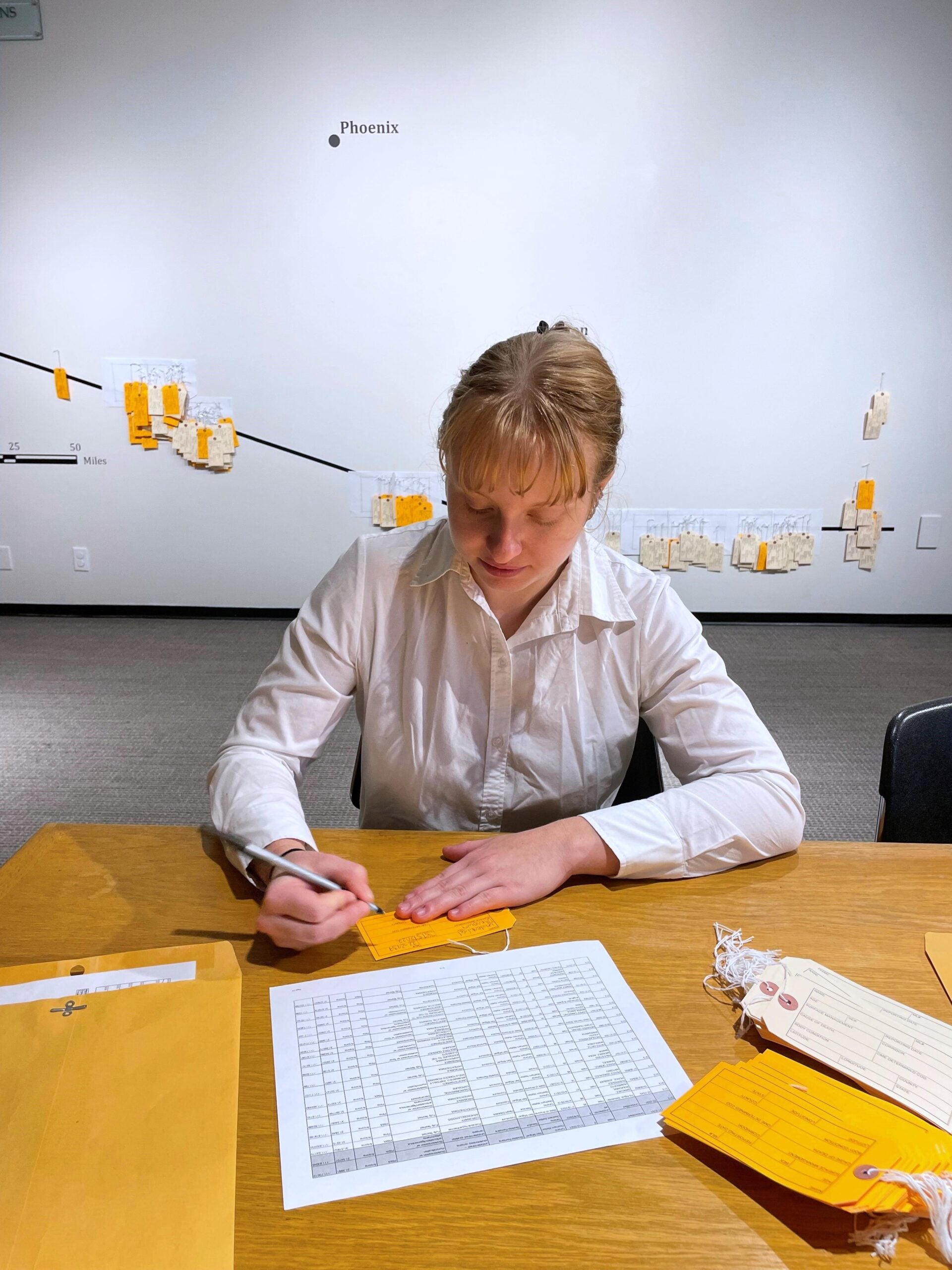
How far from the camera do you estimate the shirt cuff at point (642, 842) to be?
38.1 inches

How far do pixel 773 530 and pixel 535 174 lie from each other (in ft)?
6.30

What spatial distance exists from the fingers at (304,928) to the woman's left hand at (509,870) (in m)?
0.08

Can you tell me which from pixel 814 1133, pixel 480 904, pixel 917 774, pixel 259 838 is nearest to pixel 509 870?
pixel 480 904

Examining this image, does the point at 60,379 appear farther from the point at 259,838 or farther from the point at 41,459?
the point at 259,838

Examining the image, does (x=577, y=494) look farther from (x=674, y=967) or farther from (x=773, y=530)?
(x=773, y=530)

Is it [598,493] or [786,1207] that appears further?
[598,493]

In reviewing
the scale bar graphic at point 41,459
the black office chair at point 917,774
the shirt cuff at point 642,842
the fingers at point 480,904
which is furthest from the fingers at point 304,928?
the scale bar graphic at point 41,459

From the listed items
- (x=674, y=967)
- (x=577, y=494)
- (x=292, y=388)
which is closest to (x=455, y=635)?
(x=577, y=494)

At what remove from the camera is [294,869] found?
86 centimetres

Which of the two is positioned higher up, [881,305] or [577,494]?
[881,305]

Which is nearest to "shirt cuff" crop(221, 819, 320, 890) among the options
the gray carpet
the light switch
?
the gray carpet

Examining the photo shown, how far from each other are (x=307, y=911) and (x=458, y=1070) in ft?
0.71

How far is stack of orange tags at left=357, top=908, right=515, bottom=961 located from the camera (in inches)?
34.2

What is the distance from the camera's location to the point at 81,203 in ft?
12.5
